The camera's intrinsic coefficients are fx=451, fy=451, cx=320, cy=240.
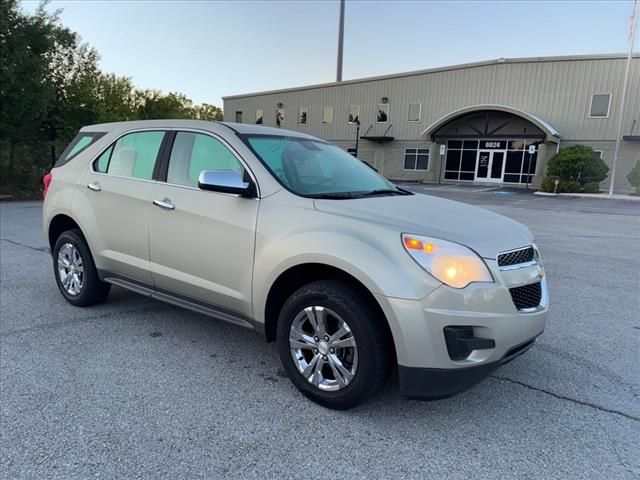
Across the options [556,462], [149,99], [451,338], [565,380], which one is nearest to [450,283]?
[451,338]

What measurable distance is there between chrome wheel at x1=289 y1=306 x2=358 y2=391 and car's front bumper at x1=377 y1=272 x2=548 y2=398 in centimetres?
34

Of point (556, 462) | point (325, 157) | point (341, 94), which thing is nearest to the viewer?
point (556, 462)

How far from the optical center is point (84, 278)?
447 cm

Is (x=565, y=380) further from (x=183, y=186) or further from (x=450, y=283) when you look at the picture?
(x=183, y=186)

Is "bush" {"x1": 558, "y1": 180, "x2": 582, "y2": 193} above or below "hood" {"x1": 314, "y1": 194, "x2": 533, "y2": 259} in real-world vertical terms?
below

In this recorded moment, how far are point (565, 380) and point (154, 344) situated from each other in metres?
3.29

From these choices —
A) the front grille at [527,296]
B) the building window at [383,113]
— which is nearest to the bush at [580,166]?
the building window at [383,113]

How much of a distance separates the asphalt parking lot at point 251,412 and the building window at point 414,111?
31.5 meters

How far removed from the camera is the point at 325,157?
395 cm

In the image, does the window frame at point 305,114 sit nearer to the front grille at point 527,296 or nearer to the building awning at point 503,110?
the building awning at point 503,110

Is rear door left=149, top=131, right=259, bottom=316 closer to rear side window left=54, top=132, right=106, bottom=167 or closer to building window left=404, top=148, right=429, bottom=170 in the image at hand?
rear side window left=54, top=132, right=106, bottom=167

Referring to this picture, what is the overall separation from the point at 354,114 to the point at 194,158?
115 feet

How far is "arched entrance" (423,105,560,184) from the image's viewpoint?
29181 mm

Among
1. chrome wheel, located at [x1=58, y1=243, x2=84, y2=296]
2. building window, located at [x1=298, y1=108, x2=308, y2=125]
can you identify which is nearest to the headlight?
chrome wheel, located at [x1=58, y1=243, x2=84, y2=296]
